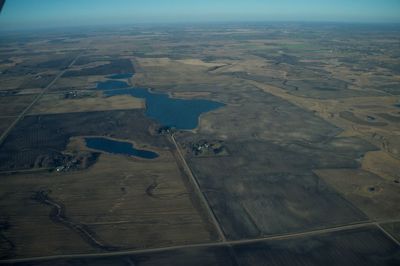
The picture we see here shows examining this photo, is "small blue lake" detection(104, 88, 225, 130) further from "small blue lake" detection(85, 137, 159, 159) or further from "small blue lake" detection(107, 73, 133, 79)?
"small blue lake" detection(107, 73, 133, 79)

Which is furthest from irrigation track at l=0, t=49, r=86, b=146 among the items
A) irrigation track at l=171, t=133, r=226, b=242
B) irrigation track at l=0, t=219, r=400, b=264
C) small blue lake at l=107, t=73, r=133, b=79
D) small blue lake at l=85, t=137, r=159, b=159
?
irrigation track at l=0, t=219, r=400, b=264

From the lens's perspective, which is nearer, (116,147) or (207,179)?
(207,179)

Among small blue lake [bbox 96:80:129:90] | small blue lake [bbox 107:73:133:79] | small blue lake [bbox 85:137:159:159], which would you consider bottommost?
small blue lake [bbox 85:137:159:159]

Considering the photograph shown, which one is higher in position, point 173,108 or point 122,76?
point 122,76

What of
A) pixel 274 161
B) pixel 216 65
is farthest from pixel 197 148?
pixel 216 65

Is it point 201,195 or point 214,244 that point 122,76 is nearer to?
point 201,195

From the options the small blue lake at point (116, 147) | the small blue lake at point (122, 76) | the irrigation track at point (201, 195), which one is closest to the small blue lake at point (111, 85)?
the small blue lake at point (122, 76)

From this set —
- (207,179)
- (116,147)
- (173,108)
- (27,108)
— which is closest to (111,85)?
(27,108)
